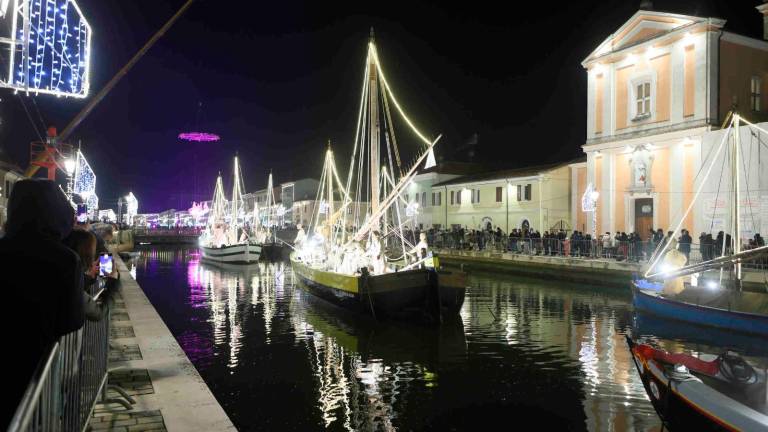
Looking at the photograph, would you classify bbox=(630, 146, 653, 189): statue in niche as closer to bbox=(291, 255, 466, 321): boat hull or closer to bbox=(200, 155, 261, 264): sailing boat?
Answer: bbox=(291, 255, 466, 321): boat hull

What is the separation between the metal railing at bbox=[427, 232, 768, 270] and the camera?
81.7ft

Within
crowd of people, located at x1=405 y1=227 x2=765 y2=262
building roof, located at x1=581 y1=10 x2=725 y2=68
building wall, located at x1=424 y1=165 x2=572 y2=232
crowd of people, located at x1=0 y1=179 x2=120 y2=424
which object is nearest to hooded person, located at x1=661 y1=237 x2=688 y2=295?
crowd of people, located at x1=405 y1=227 x2=765 y2=262

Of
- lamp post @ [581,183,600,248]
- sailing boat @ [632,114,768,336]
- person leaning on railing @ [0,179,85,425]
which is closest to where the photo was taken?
person leaning on railing @ [0,179,85,425]

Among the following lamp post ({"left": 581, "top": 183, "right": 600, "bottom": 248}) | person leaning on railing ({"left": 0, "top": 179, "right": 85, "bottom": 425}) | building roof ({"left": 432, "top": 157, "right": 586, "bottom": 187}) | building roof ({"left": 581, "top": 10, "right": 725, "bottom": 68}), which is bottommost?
person leaning on railing ({"left": 0, "top": 179, "right": 85, "bottom": 425})

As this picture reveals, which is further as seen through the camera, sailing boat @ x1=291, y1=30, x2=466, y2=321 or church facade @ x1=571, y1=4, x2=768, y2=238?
church facade @ x1=571, y1=4, x2=768, y2=238

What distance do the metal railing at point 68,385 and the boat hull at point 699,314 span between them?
14991mm

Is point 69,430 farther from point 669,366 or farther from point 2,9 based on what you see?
point 669,366

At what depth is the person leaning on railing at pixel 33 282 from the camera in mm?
3016

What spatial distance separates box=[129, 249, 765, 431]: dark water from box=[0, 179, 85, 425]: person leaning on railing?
6.17 meters

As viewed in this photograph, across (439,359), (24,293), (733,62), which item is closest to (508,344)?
(439,359)

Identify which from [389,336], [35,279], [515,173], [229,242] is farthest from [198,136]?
[35,279]

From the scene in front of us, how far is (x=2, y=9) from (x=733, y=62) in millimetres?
34894

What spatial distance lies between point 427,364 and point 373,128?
968cm

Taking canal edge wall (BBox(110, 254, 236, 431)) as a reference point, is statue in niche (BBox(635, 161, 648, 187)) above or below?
above
